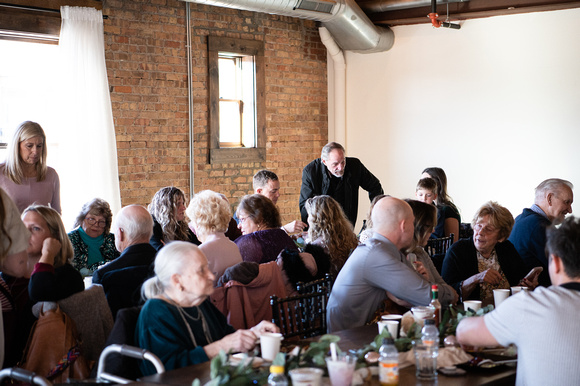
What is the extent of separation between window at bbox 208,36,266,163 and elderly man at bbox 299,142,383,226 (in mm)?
1577

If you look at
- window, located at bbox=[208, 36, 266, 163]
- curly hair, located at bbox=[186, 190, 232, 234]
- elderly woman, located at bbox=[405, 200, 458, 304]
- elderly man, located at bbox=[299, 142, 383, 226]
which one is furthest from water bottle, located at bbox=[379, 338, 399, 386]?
window, located at bbox=[208, 36, 266, 163]

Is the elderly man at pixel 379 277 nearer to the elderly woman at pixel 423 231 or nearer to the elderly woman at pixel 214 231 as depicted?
the elderly woman at pixel 423 231

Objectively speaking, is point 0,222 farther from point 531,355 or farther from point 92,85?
point 92,85

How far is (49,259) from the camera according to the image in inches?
129

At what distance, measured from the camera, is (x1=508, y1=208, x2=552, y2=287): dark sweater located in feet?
16.3

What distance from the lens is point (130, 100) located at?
7.09 metres

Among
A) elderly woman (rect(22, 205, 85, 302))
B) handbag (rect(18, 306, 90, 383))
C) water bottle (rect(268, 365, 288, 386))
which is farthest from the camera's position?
elderly woman (rect(22, 205, 85, 302))

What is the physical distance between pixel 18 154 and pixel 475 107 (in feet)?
16.5

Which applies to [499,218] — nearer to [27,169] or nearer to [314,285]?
[314,285]

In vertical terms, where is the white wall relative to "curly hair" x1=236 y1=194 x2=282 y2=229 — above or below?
above

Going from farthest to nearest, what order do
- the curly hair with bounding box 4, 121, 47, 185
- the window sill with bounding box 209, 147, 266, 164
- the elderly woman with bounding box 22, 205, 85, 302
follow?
the window sill with bounding box 209, 147, 266, 164 < the curly hair with bounding box 4, 121, 47, 185 < the elderly woman with bounding box 22, 205, 85, 302

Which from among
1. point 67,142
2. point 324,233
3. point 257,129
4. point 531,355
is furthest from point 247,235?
point 257,129

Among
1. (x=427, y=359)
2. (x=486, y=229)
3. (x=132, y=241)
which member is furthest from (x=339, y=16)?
(x=427, y=359)

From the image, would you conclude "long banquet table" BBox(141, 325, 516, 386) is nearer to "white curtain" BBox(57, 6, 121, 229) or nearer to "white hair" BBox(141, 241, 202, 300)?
"white hair" BBox(141, 241, 202, 300)
